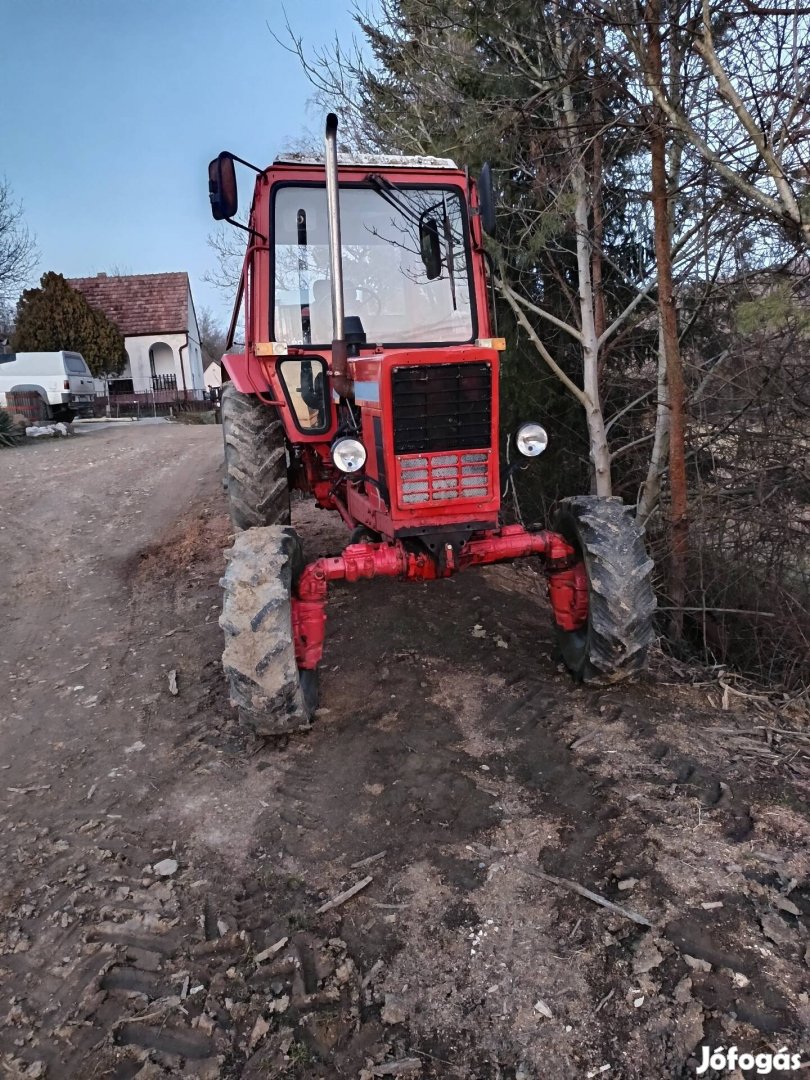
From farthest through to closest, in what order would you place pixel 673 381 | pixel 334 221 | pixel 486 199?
pixel 673 381 → pixel 486 199 → pixel 334 221

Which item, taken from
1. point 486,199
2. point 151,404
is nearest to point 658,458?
point 486,199

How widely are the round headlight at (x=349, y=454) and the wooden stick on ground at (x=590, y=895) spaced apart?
201 centimetres

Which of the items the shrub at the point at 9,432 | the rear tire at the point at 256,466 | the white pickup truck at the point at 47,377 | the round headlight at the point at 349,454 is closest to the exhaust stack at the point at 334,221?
the round headlight at the point at 349,454

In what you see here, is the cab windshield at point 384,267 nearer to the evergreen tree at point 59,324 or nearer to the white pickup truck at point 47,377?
the white pickup truck at point 47,377

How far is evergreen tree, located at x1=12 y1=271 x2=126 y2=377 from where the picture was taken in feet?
80.7

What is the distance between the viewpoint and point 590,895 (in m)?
2.61

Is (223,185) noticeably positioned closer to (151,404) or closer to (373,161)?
(373,161)

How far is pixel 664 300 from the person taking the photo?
5832 mm

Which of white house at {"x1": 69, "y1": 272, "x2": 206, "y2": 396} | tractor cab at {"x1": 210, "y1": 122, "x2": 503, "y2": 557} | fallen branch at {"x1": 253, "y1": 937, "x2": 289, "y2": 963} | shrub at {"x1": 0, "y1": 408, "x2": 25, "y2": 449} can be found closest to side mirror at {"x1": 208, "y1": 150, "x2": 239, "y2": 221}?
tractor cab at {"x1": 210, "y1": 122, "x2": 503, "y2": 557}

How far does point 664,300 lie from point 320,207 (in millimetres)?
2816

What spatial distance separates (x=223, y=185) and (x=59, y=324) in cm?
2390

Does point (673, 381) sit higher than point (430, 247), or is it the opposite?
point (430, 247)

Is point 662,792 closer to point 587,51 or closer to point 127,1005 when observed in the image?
point 127,1005

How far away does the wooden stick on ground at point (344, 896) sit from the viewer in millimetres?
2672
